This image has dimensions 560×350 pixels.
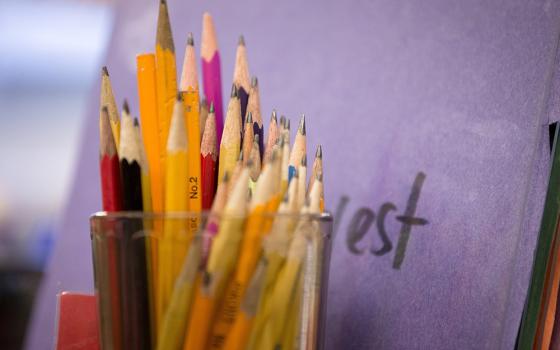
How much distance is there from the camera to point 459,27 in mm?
398

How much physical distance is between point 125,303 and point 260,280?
75mm

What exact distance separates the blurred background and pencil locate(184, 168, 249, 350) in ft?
1.51

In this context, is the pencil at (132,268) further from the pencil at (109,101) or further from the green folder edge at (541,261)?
the green folder edge at (541,261)

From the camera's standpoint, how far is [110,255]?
0.85 feet

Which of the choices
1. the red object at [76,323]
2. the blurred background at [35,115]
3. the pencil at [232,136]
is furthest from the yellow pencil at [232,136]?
the blurred background at [35,115]

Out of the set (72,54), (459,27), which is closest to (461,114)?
(459,27)

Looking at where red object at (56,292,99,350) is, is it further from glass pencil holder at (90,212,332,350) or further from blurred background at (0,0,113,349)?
blurred background at (0,0,113,349)

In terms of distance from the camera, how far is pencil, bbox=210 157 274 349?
0.23 meters

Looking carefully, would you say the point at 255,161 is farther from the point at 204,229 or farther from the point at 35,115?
the point at 35,115

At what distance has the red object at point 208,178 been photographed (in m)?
0.30

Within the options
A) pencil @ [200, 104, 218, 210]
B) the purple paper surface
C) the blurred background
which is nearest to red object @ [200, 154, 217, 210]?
pencil @ [200, 104, 218, 210]

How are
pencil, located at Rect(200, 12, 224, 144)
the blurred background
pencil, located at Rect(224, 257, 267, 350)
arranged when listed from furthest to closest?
1. the blurred background
2. pencil, located at Rect(200, 12, 224, 144)
3. pencil, located at Rect(224, 257, 267, 350)

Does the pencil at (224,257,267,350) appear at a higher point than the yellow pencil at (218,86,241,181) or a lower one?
lower

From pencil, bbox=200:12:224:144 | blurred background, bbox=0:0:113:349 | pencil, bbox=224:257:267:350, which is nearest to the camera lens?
pencil, bbox=224:257:267:350
